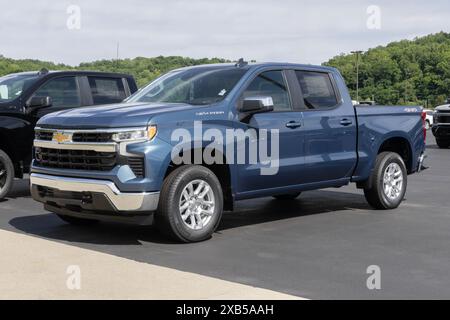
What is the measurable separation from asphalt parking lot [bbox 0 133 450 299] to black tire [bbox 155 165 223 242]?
0.13 m

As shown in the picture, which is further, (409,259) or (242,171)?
(242,171)

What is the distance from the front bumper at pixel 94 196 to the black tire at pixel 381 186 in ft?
12.0

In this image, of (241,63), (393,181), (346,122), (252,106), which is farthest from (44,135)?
(393,181)

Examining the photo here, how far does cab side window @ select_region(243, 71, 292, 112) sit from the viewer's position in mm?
7922

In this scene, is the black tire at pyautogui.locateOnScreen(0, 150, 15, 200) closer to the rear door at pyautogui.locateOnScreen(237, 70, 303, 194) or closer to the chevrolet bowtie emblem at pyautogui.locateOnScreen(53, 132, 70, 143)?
the chevrolet bowtie emblem at pyautogui.locateOnScreen(53, 132, 70, 143)

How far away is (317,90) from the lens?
8.66m

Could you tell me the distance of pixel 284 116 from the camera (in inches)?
315

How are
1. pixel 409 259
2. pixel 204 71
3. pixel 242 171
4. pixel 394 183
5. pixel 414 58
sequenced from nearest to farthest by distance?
pixel 409 259 < pixel 242 171 < pixel 204 71 < pixel 394 183 < pixel 414 58

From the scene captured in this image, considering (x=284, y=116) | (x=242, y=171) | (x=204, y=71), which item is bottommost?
(x=242, y=171)

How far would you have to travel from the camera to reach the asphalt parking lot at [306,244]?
5520 millimetres
